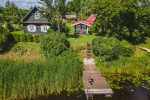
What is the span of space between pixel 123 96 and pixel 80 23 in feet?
91.7

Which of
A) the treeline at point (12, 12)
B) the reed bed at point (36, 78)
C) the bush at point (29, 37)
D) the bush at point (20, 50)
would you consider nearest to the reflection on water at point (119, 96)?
the reed bed at point (36, 78)

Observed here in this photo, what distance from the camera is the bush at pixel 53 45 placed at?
38.1 metres

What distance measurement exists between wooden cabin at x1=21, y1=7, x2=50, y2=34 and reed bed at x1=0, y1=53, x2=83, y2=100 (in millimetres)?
20906

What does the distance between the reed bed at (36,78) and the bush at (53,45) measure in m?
7.29

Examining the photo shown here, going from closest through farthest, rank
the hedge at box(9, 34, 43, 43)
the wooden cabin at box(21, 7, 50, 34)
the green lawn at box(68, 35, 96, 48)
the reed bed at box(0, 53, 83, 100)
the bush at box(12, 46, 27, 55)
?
the reed bed at box(0, 53, 83, 100) < the bush at box(12, 46, 27, 55) < the green lawn at box(68, 35, 96, 48) < the hedge at box(9, 34, 43, 43) < the wooden cabin at box(21, 7, 50, 34)

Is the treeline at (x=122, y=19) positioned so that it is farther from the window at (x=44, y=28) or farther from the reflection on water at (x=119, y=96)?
the reflection on water at (x=119, y=96)

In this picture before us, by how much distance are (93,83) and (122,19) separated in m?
20.4

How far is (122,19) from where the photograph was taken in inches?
1832

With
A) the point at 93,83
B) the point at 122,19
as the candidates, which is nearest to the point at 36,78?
the point at 93,83

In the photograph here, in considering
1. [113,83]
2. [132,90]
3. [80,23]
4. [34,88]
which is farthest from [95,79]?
[80,23]

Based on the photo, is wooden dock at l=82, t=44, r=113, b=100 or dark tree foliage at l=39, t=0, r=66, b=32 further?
dark tree foliage at l=39, t=0, r=66, b=32

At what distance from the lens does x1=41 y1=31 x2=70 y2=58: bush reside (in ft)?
125

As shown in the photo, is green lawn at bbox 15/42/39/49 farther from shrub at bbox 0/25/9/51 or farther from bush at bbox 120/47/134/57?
bush at bbox 120/47/134/57

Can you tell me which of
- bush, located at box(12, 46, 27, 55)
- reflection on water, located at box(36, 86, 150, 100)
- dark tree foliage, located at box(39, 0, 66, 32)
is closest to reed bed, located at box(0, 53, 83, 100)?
reflection on water, located at box(36, 86, 150, 100)
